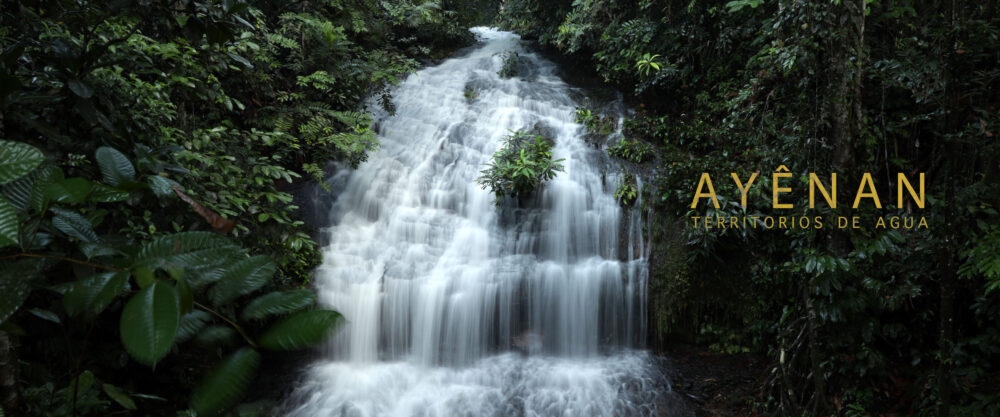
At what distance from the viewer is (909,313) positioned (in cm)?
360

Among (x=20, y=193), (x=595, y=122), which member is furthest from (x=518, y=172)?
(x=20, y=193)

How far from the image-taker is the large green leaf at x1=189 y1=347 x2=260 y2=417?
0.69 m

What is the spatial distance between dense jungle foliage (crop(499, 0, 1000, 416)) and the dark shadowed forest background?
0.02 m

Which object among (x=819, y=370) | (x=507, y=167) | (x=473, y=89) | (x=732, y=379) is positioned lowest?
(x=732, y=379)

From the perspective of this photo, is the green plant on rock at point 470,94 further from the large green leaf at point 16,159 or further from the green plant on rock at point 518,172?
the large green leaf at point 16,159

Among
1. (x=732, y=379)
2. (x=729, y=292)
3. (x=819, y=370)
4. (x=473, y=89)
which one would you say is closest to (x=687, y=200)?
(x=729, y=292)

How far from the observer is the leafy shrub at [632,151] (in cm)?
650

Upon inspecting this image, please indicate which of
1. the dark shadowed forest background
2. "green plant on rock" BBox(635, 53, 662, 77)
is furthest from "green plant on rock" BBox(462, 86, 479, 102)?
"green plant on rock" BBox(635, 53, 662, 77)

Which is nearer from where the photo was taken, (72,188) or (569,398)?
(72,188)

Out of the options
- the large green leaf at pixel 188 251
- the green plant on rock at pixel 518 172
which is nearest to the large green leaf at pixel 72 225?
the large green leaf at pixel 188 251

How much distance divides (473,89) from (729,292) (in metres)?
6.16

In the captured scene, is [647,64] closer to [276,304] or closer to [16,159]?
[276,304]

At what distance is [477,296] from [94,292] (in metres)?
4.70

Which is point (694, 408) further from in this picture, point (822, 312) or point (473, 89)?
point (473, 89)
